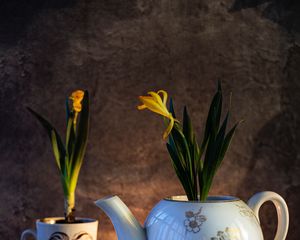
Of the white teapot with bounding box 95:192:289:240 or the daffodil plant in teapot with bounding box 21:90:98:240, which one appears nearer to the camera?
the white teapot with bounding box 95:192:289:240

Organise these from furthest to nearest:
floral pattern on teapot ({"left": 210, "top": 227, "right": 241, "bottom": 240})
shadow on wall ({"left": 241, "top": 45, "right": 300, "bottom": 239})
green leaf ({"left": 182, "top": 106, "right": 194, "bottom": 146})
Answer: shadow on wall ({"left": 241, "top": 45, "right": 300, "bottom": 239}) < green leaf ({"left": 182, "top": 106, "right": 194, "bottom": 146}) < floral pattern on teapot ({"left": 210, "top": 227, "right": 241, "bottom": 240})

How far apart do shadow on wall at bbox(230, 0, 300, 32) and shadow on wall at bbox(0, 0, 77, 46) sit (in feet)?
1.26

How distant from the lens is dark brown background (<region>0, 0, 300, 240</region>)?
905 mm

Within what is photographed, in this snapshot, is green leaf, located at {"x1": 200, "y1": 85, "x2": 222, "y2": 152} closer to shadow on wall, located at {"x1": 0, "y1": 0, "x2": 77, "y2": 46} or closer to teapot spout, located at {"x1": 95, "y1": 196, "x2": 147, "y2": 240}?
teapot spout, located at {"x1": 95, "y1": 196, "x2": 147, "y2": 240}

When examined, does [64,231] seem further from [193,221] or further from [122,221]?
[193,221]

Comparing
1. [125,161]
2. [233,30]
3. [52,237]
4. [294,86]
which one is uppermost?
[233,30]

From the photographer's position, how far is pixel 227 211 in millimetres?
658

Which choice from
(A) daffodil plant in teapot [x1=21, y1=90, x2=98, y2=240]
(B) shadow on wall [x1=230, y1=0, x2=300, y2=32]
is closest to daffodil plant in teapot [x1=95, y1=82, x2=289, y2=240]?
(A) daffodil plant in teapot [x1=21, y1=90, x2=98, y2=240]

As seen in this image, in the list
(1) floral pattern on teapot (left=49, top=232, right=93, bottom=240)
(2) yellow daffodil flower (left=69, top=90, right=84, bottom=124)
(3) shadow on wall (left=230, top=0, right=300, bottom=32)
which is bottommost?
(1) floral pattern on teapot (left=49, top=232, right=93, bottom=240)

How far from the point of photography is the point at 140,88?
3.03 ft

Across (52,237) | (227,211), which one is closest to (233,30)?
(227,211)

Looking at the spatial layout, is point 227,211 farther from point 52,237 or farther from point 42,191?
point 42,191

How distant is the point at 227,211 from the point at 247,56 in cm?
38

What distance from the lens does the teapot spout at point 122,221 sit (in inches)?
27.1
